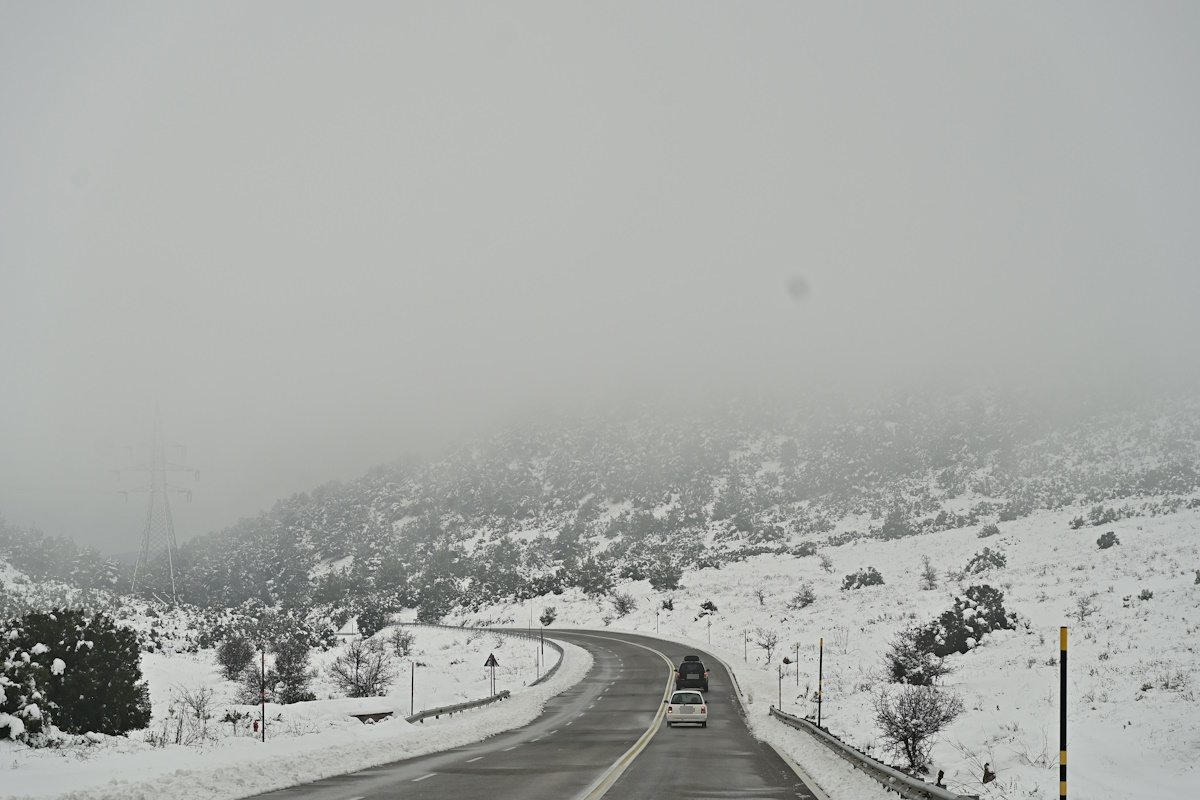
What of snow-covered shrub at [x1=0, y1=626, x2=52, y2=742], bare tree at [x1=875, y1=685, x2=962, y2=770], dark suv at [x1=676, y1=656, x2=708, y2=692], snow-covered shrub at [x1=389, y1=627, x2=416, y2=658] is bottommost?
snow-covered shrub at [x1=389, y1=627, x2=416, y2=658]

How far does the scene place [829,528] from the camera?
13625 cm

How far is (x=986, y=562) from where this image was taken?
A: 6488 cm

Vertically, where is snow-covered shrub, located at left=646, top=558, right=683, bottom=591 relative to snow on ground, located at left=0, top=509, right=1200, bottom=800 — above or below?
below

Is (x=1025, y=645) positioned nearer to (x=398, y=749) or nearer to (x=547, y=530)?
(x=398, y=749)

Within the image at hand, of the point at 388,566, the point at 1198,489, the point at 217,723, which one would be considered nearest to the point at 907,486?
the point at 1198,489

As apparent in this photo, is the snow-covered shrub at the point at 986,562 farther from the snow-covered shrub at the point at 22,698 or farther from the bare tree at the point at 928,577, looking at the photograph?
the snow-covered shrub at the point at 22,698

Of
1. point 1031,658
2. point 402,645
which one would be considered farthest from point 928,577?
point 1031,658

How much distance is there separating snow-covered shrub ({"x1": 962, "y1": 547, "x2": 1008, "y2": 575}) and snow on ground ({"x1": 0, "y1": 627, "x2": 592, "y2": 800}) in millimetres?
31468

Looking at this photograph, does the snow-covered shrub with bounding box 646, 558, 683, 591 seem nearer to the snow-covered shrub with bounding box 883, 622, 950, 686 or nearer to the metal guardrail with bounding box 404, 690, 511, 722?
the snow-covered shrub with bounding box 883, 622, 950, 686

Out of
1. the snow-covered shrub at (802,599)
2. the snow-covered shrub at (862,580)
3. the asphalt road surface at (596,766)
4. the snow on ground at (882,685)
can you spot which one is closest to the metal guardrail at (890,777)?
the snow on ground at (882,685)

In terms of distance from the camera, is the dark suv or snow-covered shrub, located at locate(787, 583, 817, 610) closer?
the dark suv

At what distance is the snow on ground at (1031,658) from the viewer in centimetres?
1638

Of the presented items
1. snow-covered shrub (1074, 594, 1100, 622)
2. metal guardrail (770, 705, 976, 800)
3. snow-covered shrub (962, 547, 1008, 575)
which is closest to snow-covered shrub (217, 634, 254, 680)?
metal guardrail (770, 705, 976, 800)

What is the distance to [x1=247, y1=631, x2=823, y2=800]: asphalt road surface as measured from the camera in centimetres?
1588
